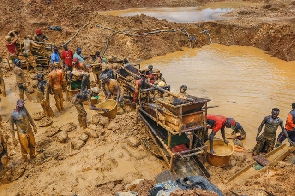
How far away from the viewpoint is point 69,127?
8.53m

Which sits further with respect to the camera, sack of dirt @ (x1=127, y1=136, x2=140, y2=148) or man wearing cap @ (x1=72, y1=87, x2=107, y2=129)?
man wearing cap @ (x1=72, y1=87, x2=107, y2=129)

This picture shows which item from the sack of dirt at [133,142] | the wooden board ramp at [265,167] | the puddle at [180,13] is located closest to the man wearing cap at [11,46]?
the sack of dirt at [133,142]

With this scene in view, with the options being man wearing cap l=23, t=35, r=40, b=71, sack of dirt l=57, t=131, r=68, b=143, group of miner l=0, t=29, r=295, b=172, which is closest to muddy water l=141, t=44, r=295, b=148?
group of miner l=0, t=29, r=295, b=172

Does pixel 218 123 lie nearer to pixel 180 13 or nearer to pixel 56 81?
pixel 56 81

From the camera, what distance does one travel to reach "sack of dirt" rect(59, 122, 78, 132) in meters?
8.47

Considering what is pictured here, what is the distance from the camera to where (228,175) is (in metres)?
6.91

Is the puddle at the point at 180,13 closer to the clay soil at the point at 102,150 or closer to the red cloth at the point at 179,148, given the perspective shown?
the clay soil at the point at 102,150

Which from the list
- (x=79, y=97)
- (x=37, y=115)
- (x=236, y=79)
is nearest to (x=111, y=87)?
(x=79, y=97)

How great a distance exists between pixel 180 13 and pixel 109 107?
66.5ft

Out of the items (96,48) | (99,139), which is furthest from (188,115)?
(96,48)

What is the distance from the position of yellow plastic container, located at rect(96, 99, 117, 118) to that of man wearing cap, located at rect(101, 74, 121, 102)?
0.21 metres

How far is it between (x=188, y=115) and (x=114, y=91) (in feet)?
12.3

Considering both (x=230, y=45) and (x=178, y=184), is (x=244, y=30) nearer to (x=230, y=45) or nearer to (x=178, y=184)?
(x=230, y=45)

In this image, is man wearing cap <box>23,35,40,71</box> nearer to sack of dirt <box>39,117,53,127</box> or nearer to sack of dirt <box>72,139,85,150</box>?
sack of dirt <box>39,117,53,127</box>
